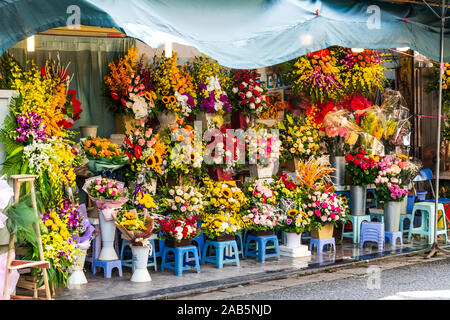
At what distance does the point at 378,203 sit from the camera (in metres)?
12.0

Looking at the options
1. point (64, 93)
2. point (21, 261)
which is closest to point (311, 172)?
point (64, 93)

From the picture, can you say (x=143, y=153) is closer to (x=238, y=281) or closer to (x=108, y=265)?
(x=108, y=265)

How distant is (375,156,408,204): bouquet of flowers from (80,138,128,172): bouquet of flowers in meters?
4.24

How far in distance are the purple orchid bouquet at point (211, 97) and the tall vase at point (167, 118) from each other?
1.40 ft

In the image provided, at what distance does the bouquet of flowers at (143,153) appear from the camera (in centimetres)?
895

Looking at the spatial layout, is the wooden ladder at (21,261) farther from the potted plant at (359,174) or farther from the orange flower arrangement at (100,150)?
the potted plant at (359,174)

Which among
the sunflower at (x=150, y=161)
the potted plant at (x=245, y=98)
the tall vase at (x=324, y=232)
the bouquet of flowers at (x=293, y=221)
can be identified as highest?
the potted plant at (x=245, y=98)

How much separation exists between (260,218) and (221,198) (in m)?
0.69

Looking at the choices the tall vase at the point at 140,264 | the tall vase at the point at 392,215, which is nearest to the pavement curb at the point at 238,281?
the tall vase at the point at 140,264

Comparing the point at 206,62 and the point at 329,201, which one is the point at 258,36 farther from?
the point at 329,201

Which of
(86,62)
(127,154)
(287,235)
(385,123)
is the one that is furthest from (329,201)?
(86,62)

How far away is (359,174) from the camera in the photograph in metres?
10.9

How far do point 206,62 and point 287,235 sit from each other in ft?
9.17

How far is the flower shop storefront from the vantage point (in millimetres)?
7719
